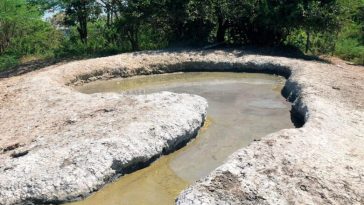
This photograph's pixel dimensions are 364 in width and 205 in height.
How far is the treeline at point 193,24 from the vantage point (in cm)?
1548

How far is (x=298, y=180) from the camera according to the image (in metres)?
6.36

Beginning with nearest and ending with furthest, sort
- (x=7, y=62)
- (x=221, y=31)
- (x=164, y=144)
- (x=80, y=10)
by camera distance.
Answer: (x=164, y=144) < (x=7, y=62) < (x=221, y=31) < (x=80, y=10)

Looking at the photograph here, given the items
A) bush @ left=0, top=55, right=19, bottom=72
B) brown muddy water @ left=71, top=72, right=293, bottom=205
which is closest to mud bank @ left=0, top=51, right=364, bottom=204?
brown muddy water @ left=71, top=72, right=293, bottom=205

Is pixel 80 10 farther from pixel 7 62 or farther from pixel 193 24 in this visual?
pixel 193 24

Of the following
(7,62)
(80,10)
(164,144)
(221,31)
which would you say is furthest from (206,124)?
(7,62)

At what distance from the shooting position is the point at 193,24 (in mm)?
17016

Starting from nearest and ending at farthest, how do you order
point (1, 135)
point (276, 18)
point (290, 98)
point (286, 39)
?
point (1, 135)
point (290, 98)
point (276, 18)
point (286, 39)

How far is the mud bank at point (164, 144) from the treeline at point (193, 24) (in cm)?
370

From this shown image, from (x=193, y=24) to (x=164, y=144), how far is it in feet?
31.3

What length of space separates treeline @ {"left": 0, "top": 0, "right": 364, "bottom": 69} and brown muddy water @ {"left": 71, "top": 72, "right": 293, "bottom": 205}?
3.02 m

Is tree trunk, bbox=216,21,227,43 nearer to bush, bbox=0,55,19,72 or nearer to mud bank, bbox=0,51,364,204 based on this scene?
mud bank, bbox=0,51,364,204

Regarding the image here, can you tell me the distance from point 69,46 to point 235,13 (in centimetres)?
649

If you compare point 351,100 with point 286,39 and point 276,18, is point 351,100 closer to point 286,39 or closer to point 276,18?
point 276,18

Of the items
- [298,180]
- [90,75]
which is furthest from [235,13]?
[298,180]
